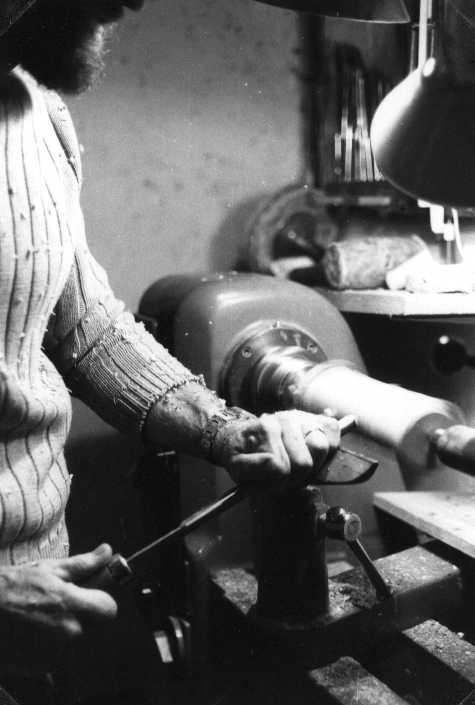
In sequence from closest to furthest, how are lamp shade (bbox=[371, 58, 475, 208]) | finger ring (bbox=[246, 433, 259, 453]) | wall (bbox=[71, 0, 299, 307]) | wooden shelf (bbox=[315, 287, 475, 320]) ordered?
1. lamp shade (bbox=[371, 58, 475, 208])
2. finger ring (bbox=[246, 433, 259, 453])
3. wooden shelf (bbox=[315, 287, 475, 320])
4. wall (bbox=[71, 0, 299, 307])

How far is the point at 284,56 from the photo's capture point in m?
1.44

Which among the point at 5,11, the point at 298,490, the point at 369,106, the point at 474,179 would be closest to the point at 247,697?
the point at 298,490

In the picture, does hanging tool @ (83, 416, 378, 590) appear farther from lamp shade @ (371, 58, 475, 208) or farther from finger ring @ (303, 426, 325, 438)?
lamp shade @ (371, 58, 475, 208)

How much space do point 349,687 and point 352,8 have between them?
0.79 m

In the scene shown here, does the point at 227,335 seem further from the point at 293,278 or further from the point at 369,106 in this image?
the point at 369,106

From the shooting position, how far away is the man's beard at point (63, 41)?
2.03ft

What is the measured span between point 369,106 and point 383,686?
131 cm

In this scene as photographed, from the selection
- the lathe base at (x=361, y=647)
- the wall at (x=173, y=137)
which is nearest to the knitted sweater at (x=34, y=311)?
the lathe base at (x=361, y=647)

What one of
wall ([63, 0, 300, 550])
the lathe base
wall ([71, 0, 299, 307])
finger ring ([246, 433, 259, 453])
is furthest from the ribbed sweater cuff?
wall ([71, 0, 299, 307])

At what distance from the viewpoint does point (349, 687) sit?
838mm

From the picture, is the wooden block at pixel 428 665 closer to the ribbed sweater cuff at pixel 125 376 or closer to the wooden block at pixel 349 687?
the wooden block at pixel 349 687

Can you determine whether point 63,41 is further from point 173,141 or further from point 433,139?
point 173,141

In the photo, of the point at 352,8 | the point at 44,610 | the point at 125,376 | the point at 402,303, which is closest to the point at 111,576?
the point at 44,610

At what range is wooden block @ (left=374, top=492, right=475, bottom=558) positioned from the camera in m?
1.06
